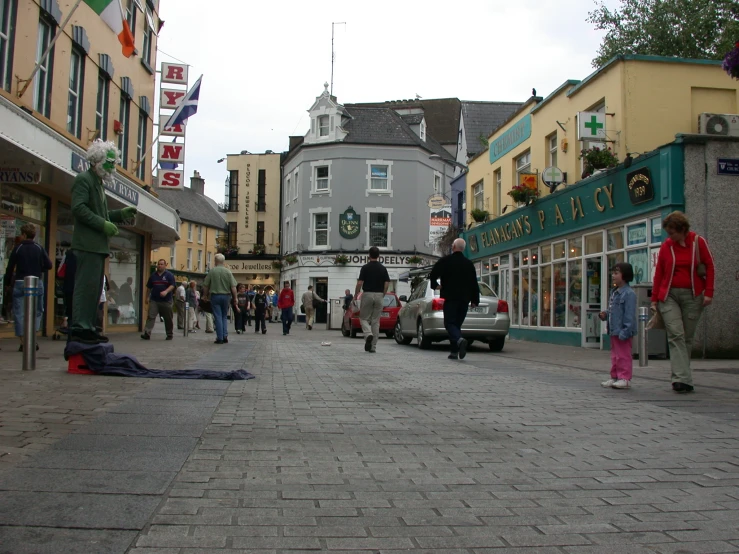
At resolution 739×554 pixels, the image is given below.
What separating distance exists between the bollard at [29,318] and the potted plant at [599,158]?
12921 millimetres

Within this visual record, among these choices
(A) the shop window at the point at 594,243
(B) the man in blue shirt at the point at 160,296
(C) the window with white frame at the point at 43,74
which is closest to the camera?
→ (C) the window with white frame at the point at 43,74

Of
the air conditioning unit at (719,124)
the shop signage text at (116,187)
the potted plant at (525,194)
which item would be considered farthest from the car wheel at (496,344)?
the shop signage text at (116,187)

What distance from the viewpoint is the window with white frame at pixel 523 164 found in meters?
23.9

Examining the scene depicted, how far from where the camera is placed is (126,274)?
21.0 meters

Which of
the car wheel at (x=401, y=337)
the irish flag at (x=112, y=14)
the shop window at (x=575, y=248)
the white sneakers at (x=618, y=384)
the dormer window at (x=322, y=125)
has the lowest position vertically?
the white sneakers at (x=618, y=384)

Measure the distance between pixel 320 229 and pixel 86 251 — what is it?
40.5 meters

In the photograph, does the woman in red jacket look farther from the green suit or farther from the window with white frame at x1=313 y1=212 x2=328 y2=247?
the window with white frame at x1=313 y1=212 x2=328 y2=247

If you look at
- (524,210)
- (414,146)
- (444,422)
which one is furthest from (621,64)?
(414,146)

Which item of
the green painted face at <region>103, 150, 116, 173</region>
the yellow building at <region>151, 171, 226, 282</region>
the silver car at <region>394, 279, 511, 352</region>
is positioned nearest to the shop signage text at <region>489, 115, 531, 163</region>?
the silver car at <region>394, 279, 511, 352</region>

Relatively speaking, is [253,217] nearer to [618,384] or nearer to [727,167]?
[727,167]

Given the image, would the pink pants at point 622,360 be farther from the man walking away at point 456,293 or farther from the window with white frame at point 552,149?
the window with white frame at point 552,149

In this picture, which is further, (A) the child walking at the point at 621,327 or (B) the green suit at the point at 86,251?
(A) the child walking at the point at 621,327

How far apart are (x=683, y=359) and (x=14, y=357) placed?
7856 millimetres

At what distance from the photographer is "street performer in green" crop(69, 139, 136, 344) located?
275 inches
